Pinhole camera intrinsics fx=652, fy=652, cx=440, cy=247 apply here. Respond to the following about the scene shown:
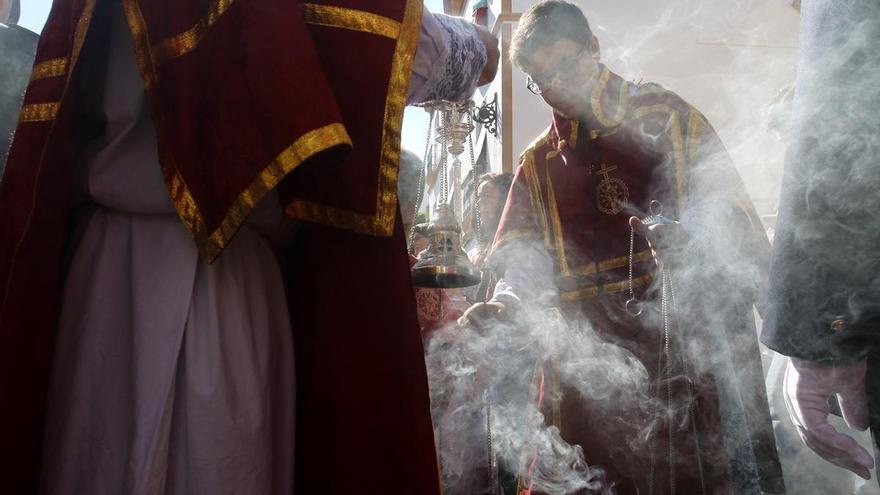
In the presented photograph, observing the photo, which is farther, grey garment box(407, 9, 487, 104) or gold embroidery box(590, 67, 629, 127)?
gold embroidery box(590, 67, 629, 127)

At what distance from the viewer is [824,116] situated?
1.54m

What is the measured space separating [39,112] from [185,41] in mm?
395

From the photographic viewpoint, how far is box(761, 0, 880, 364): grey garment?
1495mm

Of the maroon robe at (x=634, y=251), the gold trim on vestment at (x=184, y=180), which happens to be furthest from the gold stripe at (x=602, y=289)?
the gold trim on vestment at (x=184, y=180)

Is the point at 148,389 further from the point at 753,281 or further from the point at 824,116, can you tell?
the point at 753,281

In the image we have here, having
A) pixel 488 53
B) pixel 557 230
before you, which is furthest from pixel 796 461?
pixel 488 53

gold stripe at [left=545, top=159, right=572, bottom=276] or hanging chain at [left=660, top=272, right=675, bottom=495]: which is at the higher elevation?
gold stripe at [left=545, top=159, right=572, bottom=276]

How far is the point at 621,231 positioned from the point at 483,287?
110 cm

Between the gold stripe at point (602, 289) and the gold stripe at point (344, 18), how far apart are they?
78.5 inches

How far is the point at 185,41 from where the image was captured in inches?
56.7

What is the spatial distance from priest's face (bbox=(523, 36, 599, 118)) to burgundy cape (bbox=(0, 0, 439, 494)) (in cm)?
172

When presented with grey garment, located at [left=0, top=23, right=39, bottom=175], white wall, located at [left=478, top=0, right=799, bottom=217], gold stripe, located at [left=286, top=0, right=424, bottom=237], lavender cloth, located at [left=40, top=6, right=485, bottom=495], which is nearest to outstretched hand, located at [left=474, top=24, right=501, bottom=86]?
lavender cloth, located at [left=40, top=6, right=485, bottom=495]

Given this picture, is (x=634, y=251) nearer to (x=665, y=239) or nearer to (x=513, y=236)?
(x=665, y=239)

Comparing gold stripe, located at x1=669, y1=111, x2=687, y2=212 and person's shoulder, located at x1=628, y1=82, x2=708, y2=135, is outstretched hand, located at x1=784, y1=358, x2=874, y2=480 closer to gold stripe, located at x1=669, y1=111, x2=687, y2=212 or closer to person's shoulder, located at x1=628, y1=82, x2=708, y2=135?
gold stripe, located at x1=669, y1=111, x2=687, y2=212
